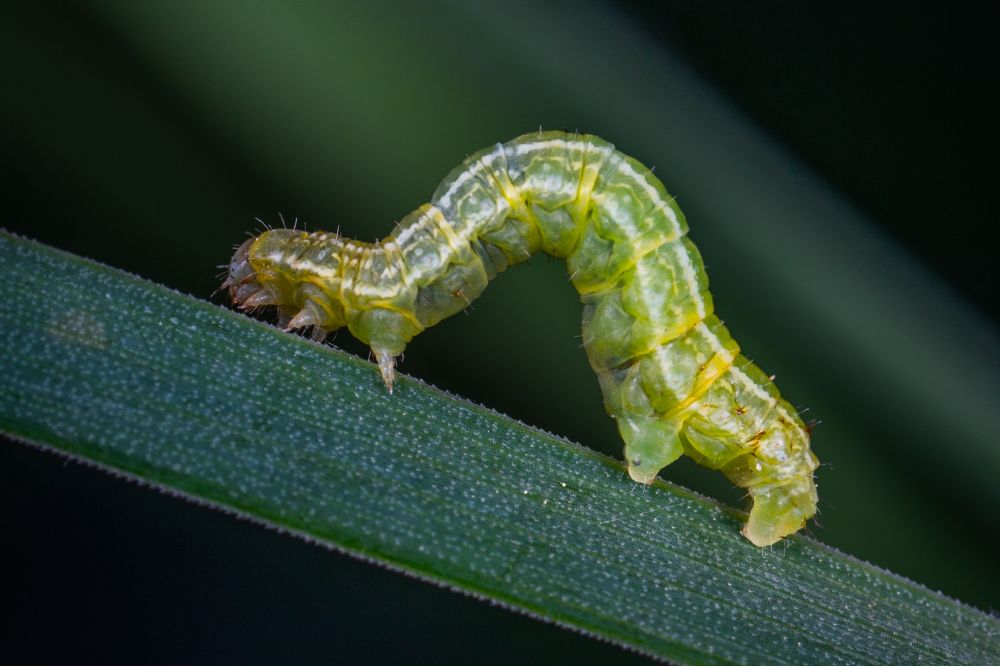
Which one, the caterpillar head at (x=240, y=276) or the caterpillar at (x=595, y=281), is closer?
the caterpillar at (x=595, y=281)

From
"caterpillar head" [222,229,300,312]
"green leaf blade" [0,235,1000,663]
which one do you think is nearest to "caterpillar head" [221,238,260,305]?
"caterpillar head" [222,229,300,312]

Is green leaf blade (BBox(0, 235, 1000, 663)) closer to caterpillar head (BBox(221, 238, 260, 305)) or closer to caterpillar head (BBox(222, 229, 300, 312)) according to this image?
caterpillar head (BBox(222, 229, 300, 312))

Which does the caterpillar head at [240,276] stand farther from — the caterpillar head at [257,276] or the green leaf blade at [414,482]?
the green leaf blade at [414,482]

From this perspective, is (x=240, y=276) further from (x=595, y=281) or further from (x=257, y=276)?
(x=595, y=281)

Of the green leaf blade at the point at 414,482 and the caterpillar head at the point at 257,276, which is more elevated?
the caterpillar head at the point at 257,276

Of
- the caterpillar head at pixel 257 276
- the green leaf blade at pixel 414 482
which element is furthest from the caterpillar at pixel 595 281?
the green leaf blade at pixel 414 482

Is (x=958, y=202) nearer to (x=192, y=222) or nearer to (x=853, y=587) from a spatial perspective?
(x=853, y=587)

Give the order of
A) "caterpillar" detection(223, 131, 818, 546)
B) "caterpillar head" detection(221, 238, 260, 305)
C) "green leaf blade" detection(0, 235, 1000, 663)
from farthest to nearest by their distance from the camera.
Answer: "caterpillar head" detection(221, 238, 260, 305) → "caterpillar" detection(223, 131, 818, 546) → "green leaf blade" detection(0, 235, 1000, 663)
